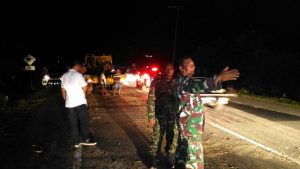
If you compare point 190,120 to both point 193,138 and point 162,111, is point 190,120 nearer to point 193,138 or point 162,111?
point 193,138

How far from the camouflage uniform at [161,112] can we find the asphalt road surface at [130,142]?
65 centimetres

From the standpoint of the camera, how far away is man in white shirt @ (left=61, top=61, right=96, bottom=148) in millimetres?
7867

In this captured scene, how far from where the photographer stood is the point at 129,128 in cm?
1038

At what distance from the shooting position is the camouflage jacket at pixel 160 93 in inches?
243

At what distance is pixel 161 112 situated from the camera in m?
6.32

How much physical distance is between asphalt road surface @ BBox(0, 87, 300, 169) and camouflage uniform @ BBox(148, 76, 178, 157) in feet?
2.15

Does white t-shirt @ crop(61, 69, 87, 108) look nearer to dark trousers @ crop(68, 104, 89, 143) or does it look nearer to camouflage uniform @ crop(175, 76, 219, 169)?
dark trousers @ crop(68, 104, 89, 143)

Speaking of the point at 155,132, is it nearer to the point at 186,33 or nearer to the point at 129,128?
the point at 129,128

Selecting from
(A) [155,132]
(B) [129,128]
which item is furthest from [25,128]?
(A) [155,132]

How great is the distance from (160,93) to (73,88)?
8.01ft

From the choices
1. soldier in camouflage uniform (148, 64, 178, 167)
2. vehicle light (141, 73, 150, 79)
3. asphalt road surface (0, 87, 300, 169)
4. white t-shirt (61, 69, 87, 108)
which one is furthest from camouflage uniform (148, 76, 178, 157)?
vehicle light (141, 73, 150, 79)

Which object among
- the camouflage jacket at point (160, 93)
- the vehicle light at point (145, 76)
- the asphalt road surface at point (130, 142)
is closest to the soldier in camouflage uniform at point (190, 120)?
the camouflage jacket at point (160, 93)

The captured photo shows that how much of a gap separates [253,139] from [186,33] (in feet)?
168

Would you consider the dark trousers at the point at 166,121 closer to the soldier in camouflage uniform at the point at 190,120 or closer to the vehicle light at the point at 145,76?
the soldier in camouflage uniform at the point at 190,120
